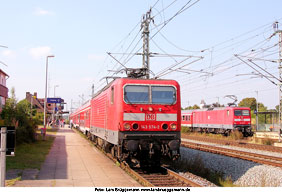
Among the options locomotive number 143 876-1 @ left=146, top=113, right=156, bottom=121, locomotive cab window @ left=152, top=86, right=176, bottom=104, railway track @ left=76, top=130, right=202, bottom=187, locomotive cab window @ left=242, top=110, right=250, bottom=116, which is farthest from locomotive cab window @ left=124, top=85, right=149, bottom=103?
locomotive cab window @ left=242, top=110, right=250, bottom=116

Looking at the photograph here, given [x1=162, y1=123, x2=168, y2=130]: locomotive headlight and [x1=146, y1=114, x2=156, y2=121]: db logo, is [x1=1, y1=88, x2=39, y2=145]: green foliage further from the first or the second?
[x1=162, y1=123, x2=168, y2=130]: locomotive headlight

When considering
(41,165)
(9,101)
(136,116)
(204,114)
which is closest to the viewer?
(136,116)

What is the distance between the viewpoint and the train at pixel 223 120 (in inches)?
1205

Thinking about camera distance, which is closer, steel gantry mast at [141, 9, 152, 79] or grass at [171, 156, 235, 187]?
grass at [171, 156, 235, 187]

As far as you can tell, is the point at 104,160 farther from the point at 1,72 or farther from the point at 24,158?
the point at 1,72

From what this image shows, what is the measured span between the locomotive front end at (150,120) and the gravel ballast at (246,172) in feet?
7.47

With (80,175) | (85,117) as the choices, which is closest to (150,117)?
(80,175)

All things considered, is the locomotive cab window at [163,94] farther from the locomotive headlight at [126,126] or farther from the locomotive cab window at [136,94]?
the locomotive headlight at [126,126]

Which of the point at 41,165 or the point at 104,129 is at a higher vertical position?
the point at 104,129

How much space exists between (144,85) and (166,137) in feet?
6.06

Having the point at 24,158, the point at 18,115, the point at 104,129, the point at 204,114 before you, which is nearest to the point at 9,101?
the point at 18,115

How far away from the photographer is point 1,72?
34375 mm

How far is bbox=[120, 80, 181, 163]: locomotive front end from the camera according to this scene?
10703mm

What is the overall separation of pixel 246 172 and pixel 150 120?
4.06m
